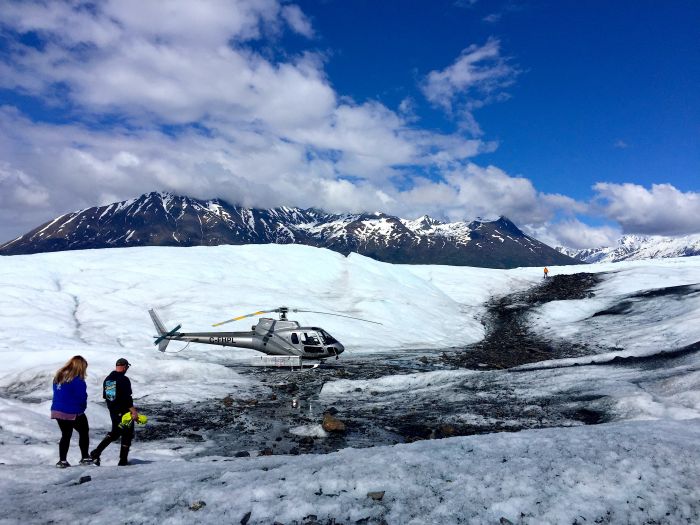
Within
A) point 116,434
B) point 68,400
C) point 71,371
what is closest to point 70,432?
point 68,400

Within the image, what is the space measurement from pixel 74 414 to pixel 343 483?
18.4ft

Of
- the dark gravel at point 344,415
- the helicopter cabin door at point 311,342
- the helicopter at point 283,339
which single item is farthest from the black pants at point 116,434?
the helicopter cabin door at point 311,342

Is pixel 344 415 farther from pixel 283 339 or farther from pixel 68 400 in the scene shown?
pixel 283 339

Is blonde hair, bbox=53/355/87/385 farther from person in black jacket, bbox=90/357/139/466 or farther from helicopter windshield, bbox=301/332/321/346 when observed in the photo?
helicopter windshield, bbox=301/332/321/346

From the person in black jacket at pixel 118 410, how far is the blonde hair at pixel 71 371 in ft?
1.68

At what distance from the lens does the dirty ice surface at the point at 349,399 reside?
19.5ft

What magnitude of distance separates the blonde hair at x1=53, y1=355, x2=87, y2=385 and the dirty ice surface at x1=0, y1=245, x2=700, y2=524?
1591 mm

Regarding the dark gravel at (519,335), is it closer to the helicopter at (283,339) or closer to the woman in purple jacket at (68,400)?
the helicopter at (283,339)

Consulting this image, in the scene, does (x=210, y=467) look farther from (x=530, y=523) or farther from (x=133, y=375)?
(x=133, y=375)

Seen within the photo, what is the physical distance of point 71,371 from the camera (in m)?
8.42

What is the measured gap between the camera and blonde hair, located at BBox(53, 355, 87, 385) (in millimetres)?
8320

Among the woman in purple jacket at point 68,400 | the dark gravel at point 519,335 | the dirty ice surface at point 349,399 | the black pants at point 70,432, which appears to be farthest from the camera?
the dark gravel at point 519,335

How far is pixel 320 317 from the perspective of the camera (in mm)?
34250

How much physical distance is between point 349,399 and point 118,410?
30.9 feet
